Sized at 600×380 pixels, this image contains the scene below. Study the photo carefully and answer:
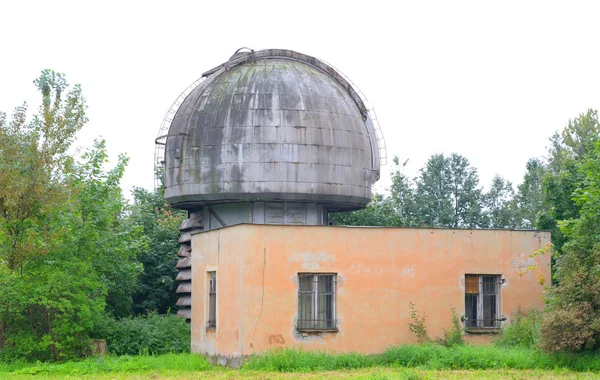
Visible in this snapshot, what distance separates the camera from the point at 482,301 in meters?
25.7

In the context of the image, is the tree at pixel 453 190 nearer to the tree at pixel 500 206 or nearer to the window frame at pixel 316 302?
the tree at pixel 500 206

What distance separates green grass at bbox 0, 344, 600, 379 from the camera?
20.8 meters

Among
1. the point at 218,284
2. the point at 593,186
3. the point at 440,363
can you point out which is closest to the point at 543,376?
the point at 440,363

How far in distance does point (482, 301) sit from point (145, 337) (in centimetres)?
961

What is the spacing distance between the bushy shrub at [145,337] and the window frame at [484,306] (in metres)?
8.08

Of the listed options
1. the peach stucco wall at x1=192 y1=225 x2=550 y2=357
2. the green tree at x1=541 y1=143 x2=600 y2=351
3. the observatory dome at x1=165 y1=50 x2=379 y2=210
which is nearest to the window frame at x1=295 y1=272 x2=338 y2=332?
the peach stucco wall at x1=192 y1=225 x2=550 y2=357

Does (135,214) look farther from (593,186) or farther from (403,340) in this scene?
(593,186)

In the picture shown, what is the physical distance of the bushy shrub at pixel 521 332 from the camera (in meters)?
23.6

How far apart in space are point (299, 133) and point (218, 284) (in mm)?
5076

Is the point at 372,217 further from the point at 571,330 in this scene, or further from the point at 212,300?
the point at 571,330

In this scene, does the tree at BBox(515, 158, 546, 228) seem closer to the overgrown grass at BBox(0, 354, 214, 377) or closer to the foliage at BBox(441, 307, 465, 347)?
the foliage at BBox(441, 307, 465, 347)

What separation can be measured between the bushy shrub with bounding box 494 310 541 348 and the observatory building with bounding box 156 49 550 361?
786 millimetres

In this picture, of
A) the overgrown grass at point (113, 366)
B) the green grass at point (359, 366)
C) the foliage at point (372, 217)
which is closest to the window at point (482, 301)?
the green grass at point (359, 366)

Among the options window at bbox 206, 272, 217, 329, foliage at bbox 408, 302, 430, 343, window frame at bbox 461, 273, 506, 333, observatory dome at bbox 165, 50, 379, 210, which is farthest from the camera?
observatory dome at bbox 165, 50, 379, 210
